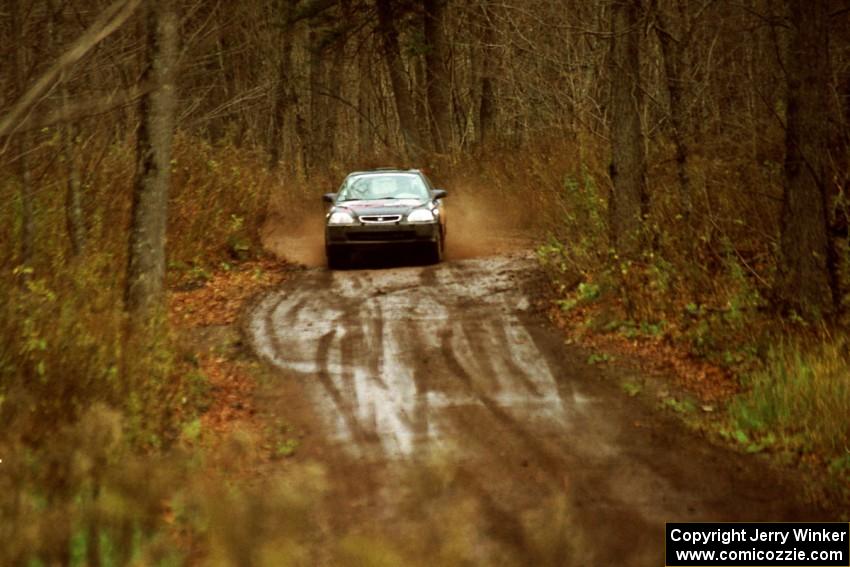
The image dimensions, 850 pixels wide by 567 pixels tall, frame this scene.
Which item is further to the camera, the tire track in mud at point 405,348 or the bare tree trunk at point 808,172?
the bare tree trunk at point 808,172

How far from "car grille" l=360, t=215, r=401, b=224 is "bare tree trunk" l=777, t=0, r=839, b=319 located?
289 inches

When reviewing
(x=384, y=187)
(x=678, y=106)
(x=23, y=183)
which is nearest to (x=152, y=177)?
(x=23, y=183)

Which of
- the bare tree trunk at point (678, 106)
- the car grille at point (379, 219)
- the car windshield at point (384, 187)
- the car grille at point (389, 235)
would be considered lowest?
the car grille at point (389, 235)

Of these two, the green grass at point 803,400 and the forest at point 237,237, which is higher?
the forest at point 237,237

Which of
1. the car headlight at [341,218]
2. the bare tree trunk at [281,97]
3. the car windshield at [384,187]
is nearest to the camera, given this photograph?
the car headlight at [341,218]

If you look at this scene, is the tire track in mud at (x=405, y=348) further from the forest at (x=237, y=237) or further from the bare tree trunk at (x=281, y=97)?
the bare tree trunk at (x=281, y=97)

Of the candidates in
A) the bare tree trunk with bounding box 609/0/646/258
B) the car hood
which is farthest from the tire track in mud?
the bare tree trunk with bounding box 609/0/646/258

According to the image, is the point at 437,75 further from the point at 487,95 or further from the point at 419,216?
the point at 419,216

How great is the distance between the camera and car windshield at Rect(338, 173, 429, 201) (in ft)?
52.6

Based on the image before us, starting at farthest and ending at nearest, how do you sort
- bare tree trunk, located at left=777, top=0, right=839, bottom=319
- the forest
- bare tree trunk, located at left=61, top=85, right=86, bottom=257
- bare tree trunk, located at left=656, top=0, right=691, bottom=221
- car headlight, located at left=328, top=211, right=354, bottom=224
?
car headlight, located at left=328, top=211, right=354, bottom=224 < bare tree trunk, located at left=656, top=0, right=691, bottom=221 < bare tree trunk, located at left=61, top=85, right=86, bottom=257 < bare tree trunk, located at left=777, top=0, right=839, bottom=319 < the forest

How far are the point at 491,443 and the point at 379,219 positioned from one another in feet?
27.6

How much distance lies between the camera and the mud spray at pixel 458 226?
18.3m

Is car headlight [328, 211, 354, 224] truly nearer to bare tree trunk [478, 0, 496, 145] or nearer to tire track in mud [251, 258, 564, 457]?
tire track in mud [251, 258, 564, 457]

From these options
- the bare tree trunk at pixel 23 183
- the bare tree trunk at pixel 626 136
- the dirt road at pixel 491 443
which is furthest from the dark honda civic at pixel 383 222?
the bare tree trunk at pixel 23 183
